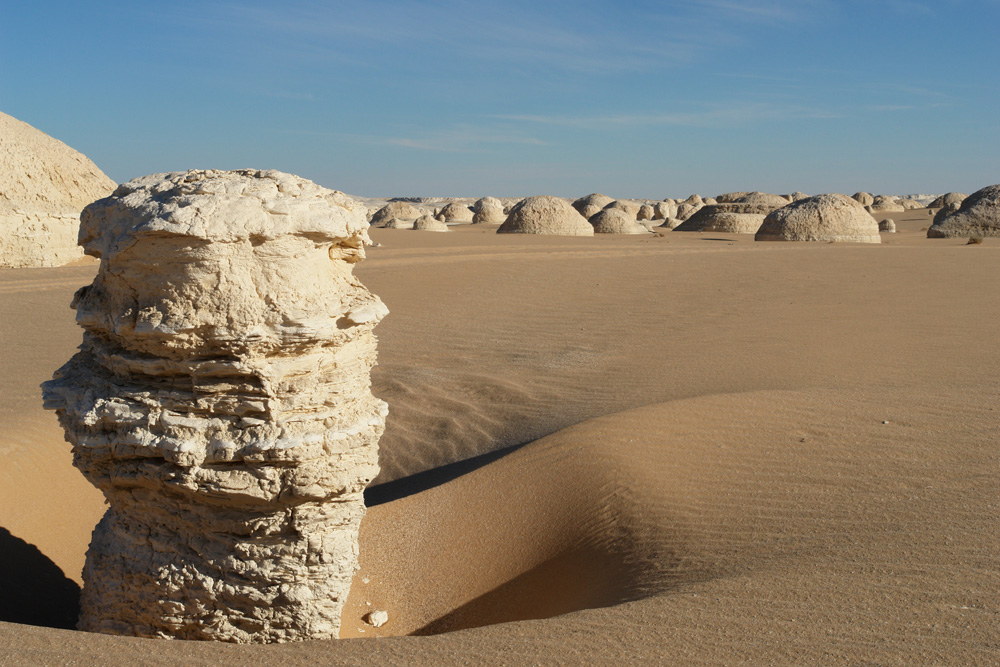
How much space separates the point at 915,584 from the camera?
3.10 m

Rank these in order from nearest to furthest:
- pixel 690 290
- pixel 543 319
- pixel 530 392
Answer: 1. pixel 530 392
2. pixel 543 319
3. pixel 690 290

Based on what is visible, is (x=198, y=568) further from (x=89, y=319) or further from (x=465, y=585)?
(x=465, y=585)

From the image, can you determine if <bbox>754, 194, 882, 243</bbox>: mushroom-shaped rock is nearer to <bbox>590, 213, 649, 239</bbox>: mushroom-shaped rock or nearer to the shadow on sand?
<bbox>590, 213, 649, 239</bbox>: mushroom-shaped rock

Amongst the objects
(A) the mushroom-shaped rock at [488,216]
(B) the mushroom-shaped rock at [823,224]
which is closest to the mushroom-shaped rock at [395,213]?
(A) the mushroom-shaped rock at [488,216]

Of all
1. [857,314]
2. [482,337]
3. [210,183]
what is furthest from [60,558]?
[857,314]

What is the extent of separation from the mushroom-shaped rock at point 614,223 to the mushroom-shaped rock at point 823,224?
664 centimetres

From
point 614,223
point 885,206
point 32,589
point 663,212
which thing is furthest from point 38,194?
point 885,206

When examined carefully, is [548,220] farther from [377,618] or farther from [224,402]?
[224,402]

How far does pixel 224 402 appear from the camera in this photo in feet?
10.5

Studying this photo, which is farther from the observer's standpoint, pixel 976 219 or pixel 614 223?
pixel 614 223

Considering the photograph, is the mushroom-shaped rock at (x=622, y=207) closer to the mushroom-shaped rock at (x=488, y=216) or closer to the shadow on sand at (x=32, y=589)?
the mushroom-shaped rock at (x=488, y=216)

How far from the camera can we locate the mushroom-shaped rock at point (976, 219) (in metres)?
20.5

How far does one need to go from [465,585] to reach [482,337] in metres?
5.95

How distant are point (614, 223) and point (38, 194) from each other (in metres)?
17.0
